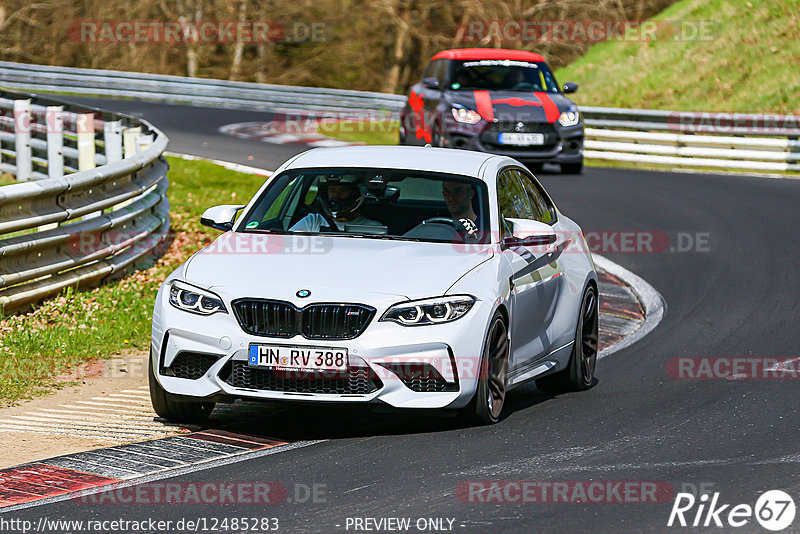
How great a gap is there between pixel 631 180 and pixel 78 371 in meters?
14.1

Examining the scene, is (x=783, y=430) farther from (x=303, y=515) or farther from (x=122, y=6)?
(x=122, y=6)

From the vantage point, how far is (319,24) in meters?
52.5

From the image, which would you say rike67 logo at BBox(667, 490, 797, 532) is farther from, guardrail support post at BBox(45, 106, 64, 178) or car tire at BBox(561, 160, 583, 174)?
car tire at BBox(561, 160, 583, 174)

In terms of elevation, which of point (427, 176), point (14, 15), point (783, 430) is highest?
point (427, 176)

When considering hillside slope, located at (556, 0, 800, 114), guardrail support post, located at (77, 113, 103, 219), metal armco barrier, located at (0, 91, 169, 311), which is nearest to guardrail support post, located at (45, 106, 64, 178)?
metal armco barrier, located at (0, 91, 169, 311)

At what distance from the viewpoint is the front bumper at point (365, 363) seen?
700 cm

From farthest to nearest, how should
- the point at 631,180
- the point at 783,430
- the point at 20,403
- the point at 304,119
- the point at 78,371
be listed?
the point at 304,119
the point at 631,180
the point at 78,371
the point at 20,403
the point at 783,430

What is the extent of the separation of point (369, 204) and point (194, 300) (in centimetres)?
152

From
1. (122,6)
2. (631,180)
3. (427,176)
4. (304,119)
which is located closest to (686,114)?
(631,180)

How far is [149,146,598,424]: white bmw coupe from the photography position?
703 centimetres

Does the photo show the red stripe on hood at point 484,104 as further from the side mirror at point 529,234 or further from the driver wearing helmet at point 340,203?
the side mirror at point 529,234

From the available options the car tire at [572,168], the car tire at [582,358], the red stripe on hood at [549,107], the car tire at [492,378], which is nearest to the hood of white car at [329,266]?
the car tire at [492,378]

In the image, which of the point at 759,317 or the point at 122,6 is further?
the point at 122,6

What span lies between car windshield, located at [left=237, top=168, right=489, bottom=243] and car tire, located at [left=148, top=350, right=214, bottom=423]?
46.7 inches
